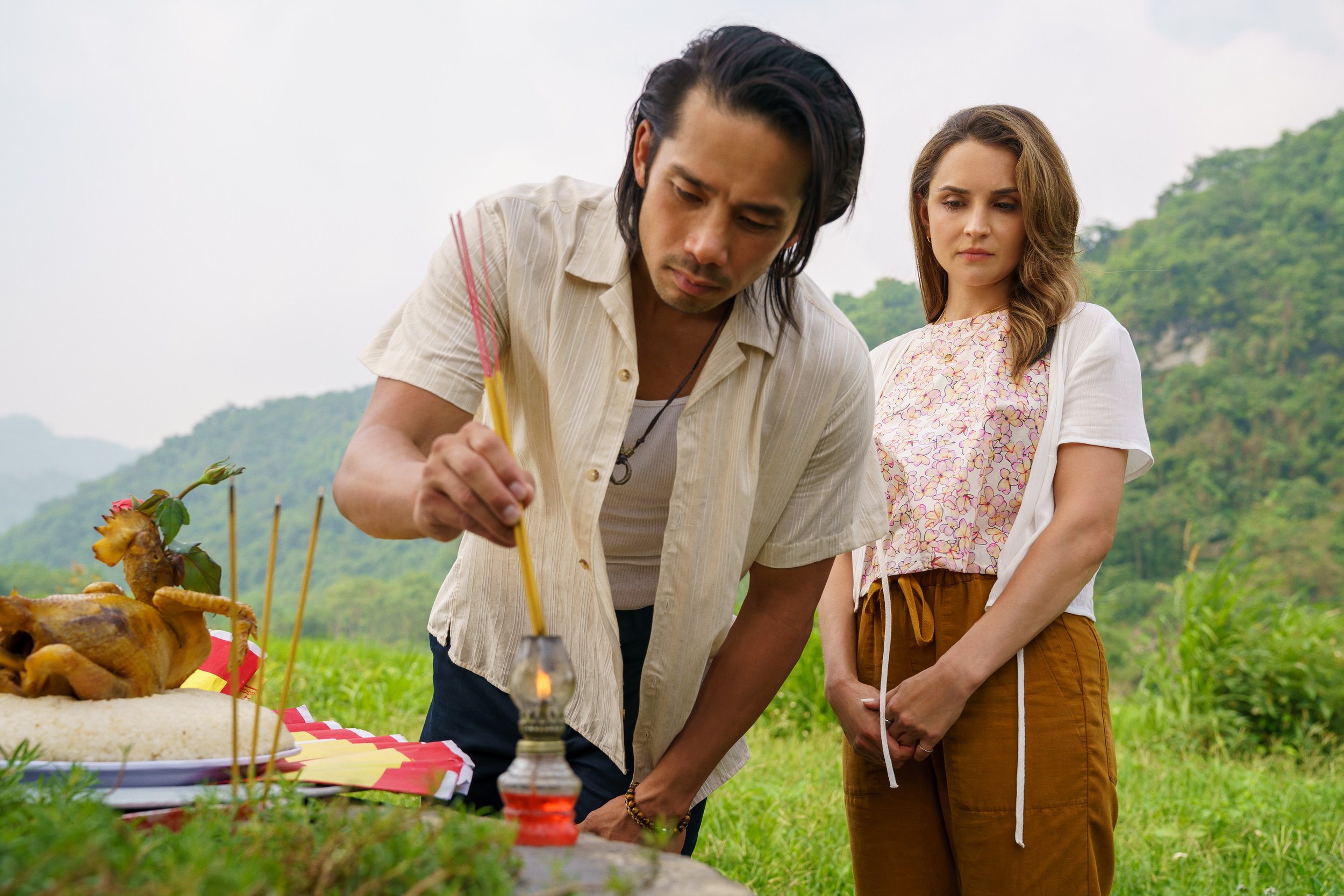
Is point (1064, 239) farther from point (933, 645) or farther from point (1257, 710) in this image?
point (1257, 710)

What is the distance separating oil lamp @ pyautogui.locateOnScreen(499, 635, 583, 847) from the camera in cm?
111

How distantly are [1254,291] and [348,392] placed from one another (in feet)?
67.2

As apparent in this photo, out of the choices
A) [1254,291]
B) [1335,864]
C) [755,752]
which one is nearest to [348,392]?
[1254,291]

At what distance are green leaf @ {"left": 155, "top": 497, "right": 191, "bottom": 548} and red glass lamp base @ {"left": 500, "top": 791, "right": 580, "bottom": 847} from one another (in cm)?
69

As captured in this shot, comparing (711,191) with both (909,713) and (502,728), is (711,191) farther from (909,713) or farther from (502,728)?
(909,713)

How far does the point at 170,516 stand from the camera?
151 cm

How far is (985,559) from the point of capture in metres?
2.43

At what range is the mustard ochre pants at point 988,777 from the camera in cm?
229

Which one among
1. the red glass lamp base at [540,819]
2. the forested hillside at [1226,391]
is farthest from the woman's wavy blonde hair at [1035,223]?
the forested hillside at [1226,391]

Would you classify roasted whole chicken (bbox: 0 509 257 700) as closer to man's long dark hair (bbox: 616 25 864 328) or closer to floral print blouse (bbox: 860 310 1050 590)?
man's long dark hair (bbox: 616 25 864 328)

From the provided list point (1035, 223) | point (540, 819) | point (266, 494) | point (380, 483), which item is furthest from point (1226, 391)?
point (266, 494)

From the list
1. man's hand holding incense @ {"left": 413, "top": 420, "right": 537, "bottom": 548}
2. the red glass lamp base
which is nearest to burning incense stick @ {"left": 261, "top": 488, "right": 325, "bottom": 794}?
man's hand holding incense @ {"left": 413, "top": 420, "right": 537, "bottom": 548}

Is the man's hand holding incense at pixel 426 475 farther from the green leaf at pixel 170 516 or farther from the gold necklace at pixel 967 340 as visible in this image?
the gold necklace at pixel 967 340

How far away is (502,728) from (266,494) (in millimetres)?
28940
